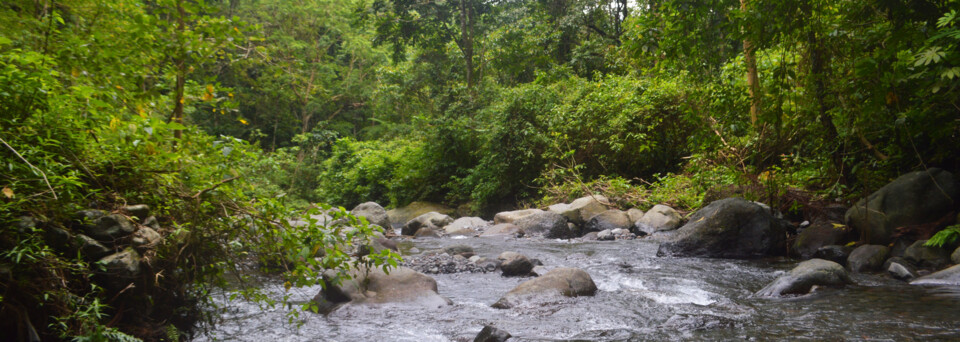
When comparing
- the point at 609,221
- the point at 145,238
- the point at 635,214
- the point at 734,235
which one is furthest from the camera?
the point at 635,214

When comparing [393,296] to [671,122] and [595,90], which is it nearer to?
[671,122]

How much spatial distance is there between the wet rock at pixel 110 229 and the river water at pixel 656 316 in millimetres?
1099

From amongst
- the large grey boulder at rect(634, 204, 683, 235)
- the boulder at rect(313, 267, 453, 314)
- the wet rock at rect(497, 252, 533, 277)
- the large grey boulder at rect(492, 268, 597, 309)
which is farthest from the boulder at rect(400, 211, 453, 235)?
the large grey boulder at rect(492, 268, 597, 309)

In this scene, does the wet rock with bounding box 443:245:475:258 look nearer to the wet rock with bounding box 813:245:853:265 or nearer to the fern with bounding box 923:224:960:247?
the wet rock with bounding box 813:245:853:265

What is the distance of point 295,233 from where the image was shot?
3.15m

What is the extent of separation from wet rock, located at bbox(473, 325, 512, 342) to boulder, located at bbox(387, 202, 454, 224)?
492 inches

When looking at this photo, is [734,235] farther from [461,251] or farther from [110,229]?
[110,229]

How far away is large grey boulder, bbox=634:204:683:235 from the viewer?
10.0 meters

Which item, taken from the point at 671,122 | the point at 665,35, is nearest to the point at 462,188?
the point at 671,122

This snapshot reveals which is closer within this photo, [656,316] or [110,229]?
[110,229]

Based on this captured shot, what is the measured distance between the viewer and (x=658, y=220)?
1016 centimetres

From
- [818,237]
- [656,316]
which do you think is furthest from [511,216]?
[656,316]

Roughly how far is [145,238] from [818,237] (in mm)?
7470

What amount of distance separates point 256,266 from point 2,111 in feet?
5.42
